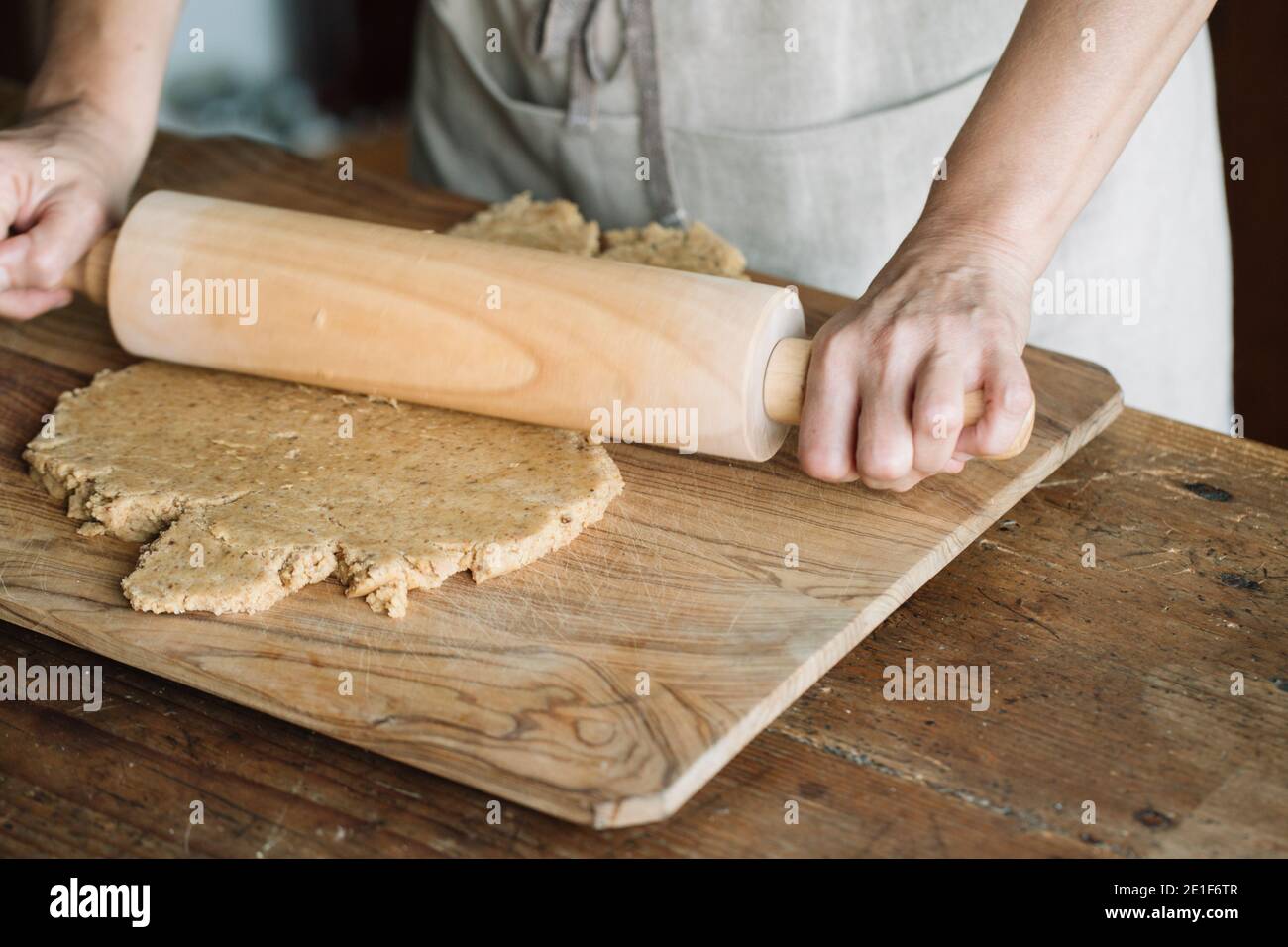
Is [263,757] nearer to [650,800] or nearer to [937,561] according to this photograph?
[650,800]

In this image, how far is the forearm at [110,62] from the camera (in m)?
1.85

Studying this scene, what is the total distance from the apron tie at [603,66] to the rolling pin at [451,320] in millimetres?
465

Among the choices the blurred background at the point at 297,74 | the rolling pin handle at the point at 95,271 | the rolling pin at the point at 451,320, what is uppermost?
the blurred background at the point at 297,74

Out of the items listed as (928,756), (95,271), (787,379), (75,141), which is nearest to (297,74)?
(75,141)

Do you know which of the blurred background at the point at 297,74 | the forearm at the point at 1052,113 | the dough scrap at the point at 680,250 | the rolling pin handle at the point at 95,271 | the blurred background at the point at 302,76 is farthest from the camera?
the blurred background at the point at 302,76

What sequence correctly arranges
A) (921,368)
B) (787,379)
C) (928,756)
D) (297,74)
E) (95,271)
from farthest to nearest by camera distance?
(297,74) < (95,271) < (787,379) < (921,368) < (928,756)

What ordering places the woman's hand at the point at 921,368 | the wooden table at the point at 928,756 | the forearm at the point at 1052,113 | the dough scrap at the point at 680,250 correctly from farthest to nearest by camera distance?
1. the dough scrap at the point at 680,250
2. the forearm at the point at 1052,113
3. the woman's hand at the point at 921,368
4. the wooden table at the point at 928,756

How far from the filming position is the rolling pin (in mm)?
1392

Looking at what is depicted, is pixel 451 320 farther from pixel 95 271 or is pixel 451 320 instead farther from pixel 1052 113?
pixel 1052 113

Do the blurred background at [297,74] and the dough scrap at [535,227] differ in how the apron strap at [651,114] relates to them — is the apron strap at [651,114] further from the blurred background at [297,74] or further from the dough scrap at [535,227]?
the blurred background at [297,74]

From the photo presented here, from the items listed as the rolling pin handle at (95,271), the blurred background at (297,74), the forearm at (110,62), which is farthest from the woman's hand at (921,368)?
the blurred background at (297,74)

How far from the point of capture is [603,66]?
1.89 m

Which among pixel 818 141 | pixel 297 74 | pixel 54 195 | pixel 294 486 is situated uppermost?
pixel 297 74

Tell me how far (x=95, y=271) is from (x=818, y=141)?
3.21ft
